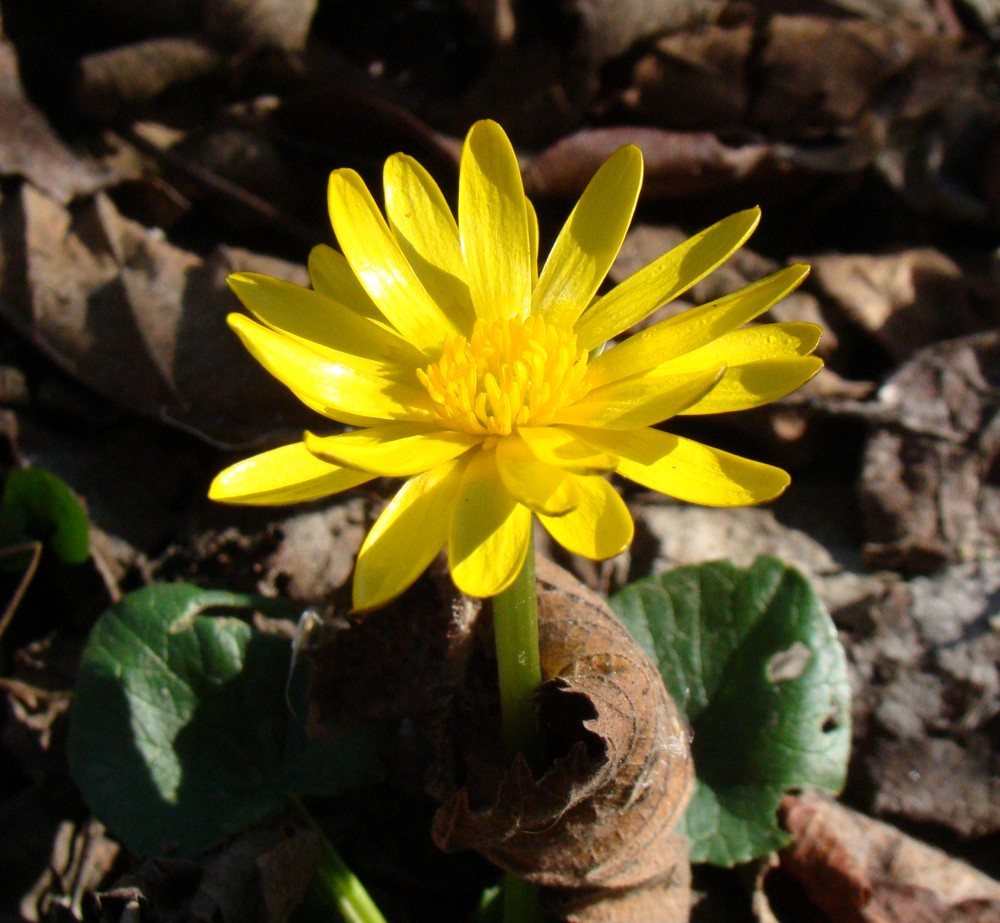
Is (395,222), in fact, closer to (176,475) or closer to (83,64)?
(176,475)

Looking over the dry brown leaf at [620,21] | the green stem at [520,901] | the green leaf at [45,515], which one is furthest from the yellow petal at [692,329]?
the dry brown leaf at [620,21]

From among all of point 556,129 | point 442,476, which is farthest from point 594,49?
point 442,476

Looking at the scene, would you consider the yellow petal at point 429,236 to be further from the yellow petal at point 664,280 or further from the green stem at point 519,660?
the green stem at point 519,660

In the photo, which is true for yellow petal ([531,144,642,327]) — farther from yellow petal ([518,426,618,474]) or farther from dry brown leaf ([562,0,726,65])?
dry brown leaf ([562,0,726,65])

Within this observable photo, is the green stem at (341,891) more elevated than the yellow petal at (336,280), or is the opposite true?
the yellow petal at (336,280)

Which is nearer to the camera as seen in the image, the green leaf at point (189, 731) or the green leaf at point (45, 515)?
the green leaf at point (189, 731)

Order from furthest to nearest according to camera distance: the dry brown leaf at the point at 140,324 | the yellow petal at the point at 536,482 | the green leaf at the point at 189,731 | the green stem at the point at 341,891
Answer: the dry brown leaf at the point at 140,324 < the green leaf at the point at 189,731 < the green stem at the point at 341,891 < the yellow petal at the point at 536,482

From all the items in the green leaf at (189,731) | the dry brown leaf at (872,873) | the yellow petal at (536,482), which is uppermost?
Result: the yellow petal at (536,482)
